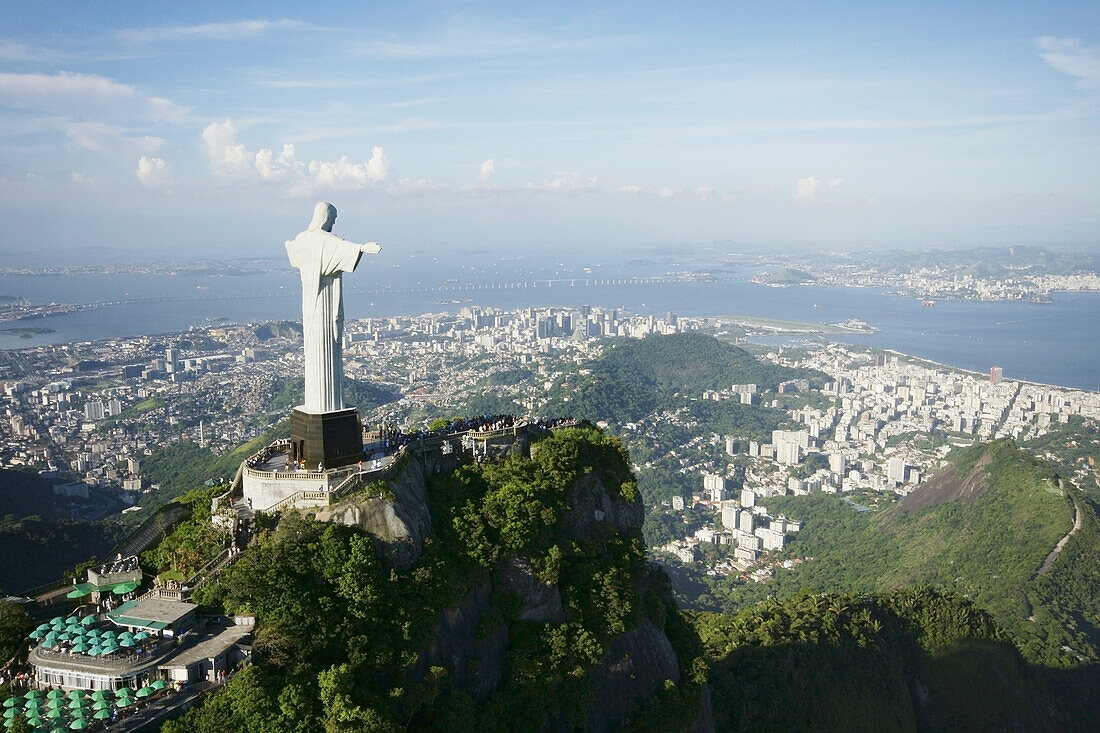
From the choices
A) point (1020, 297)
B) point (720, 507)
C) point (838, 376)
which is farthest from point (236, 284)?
point (1020, 297)

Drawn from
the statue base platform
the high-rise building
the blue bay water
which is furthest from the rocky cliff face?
the blue bay water

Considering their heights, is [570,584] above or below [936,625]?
above

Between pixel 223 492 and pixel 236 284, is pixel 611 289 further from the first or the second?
pixel 223 492

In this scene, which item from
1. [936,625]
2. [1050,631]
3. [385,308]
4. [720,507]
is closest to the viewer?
[936,625]

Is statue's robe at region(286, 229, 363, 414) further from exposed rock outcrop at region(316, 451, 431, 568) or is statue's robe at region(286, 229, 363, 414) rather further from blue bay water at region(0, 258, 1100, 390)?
blue bay water at region(0, 258, 1100, 390)

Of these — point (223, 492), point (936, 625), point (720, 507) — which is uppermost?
point (223, 492)

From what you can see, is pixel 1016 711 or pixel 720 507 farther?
pixel 720 507

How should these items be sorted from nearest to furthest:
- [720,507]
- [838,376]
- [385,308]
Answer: [720,507]
[838,376]
[385,308]

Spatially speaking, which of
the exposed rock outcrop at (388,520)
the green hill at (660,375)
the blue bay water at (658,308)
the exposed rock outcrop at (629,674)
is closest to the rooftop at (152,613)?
the exposed rock outcrop at (388,520)
